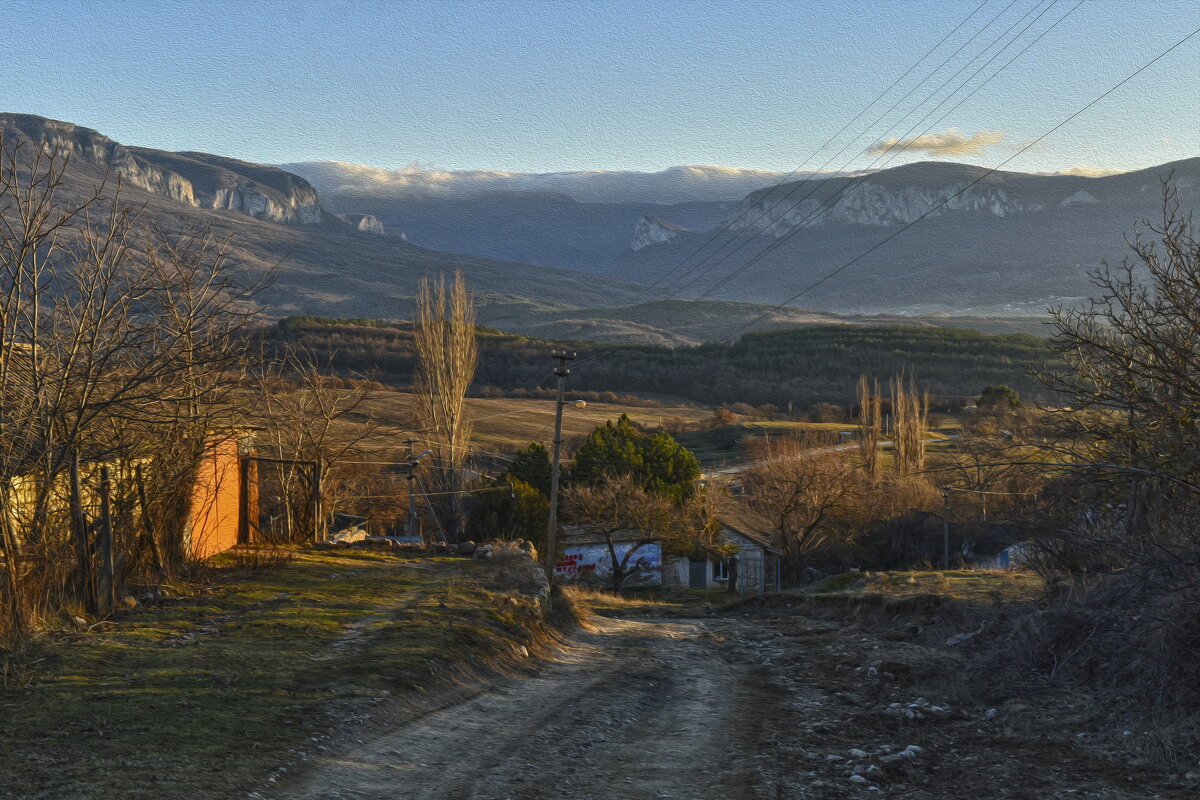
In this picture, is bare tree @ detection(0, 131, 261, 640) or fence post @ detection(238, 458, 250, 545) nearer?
bare tree @ detection(0, 131, 261, 640)

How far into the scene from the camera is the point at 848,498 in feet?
166

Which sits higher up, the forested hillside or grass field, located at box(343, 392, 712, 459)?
the forested hillside

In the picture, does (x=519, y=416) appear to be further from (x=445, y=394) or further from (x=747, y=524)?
(x=445, y=394)

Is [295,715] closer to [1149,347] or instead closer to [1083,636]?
[1083,636]

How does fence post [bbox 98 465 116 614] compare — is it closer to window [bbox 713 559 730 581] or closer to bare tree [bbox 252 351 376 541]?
bare tree [bbox 252 351 376 541]

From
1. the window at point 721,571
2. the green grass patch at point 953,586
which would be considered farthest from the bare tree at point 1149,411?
the window at point 721,571

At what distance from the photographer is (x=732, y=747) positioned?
9938mm

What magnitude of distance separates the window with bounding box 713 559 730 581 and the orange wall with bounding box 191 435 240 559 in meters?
37.4

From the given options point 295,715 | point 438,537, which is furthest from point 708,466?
point 295,715

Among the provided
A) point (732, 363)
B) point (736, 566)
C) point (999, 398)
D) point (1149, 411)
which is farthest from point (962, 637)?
point (732, 363)

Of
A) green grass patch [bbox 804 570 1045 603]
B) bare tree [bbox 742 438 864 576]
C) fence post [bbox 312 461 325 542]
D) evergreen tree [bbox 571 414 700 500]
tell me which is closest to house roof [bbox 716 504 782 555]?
bare tree [bbox 742 438 864 576]

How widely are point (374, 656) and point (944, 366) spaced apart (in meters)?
124

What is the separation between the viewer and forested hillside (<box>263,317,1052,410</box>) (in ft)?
381

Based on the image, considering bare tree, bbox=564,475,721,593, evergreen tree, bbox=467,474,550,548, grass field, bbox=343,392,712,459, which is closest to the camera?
evergreen tree, bbox=467,474,550,548
